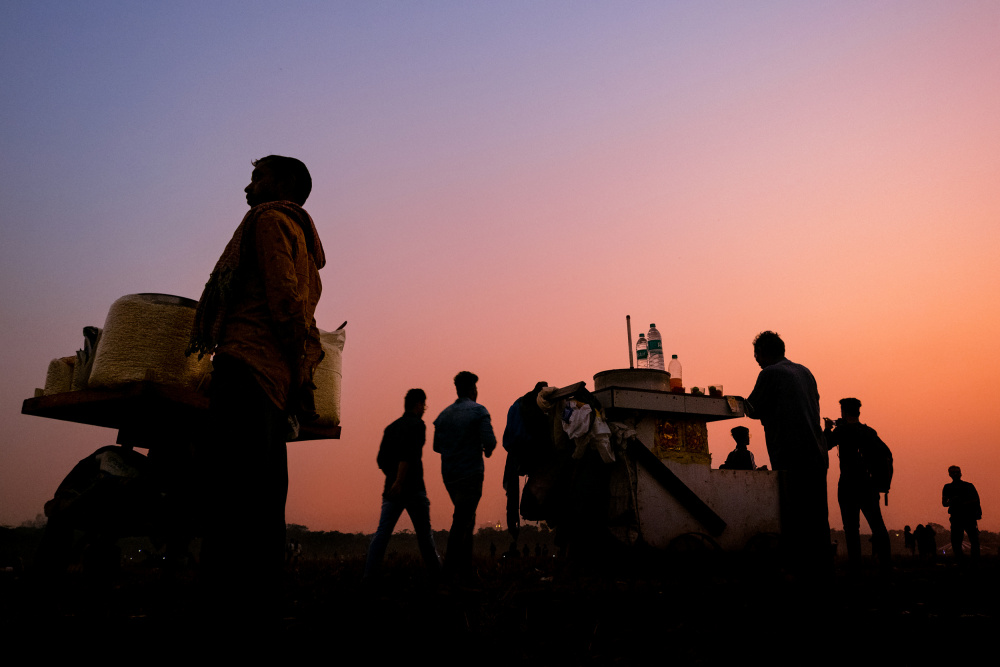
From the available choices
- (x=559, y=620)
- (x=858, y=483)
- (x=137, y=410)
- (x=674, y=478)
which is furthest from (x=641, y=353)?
(x=137, y=410)

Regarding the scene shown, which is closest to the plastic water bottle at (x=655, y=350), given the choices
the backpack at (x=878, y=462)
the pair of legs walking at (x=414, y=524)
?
the backpack at (x=878, y=462)

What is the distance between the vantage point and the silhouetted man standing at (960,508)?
450 inches

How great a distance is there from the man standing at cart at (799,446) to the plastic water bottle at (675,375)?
1.85 m

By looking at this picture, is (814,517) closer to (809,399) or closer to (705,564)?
(809,399)

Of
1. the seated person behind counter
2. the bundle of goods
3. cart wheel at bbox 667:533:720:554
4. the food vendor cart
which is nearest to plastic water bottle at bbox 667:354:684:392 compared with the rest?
the food vendor cart

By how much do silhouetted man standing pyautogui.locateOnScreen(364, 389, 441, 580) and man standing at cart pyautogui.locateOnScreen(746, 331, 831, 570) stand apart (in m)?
3.29

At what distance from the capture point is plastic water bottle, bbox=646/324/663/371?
305 inches

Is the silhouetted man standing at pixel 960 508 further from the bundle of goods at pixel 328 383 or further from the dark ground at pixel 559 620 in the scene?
the bundle of goods at pixel 328 383

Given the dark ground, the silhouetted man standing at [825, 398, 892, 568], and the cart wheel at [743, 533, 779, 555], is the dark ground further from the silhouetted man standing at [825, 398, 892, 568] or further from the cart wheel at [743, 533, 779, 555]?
the silhouetted man standing at [825, 398, 892, 568]

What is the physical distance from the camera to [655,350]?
7812 millimetres

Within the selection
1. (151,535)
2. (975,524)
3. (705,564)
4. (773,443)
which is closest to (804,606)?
(773,443)

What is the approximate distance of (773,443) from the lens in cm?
526

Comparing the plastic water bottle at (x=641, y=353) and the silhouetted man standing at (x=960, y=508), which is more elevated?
the plastic water bottle at (x=641, y=353)

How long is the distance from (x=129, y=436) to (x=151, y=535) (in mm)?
731
